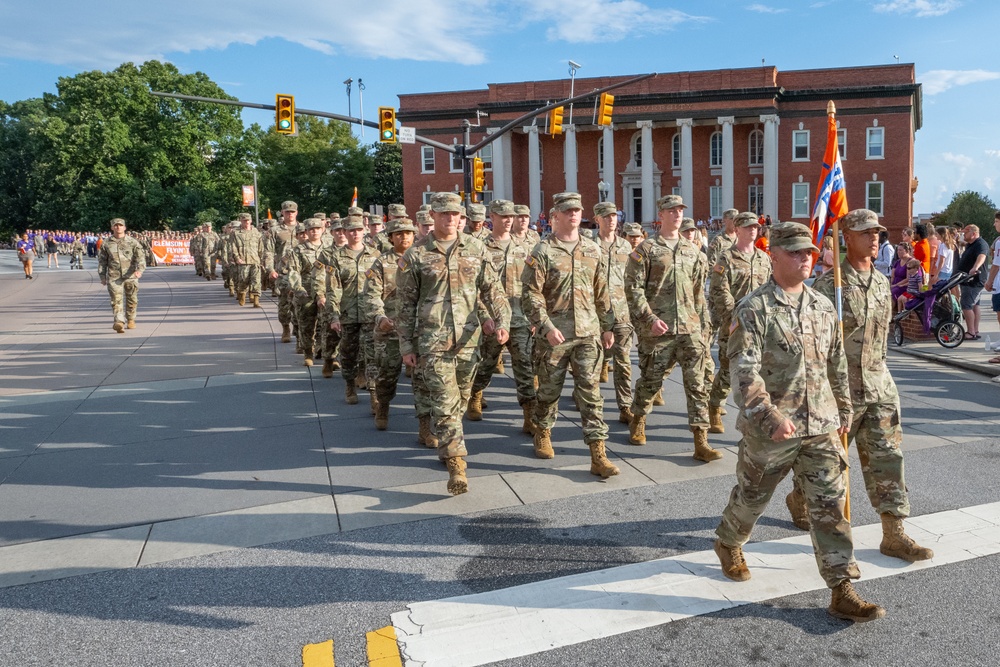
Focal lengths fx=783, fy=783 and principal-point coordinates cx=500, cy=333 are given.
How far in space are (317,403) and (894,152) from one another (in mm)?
47212

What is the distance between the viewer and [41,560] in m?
5.18

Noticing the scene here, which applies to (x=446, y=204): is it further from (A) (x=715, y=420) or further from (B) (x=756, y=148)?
(B) (x=756, y=148)

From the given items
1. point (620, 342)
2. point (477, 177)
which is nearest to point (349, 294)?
point (620, 342)

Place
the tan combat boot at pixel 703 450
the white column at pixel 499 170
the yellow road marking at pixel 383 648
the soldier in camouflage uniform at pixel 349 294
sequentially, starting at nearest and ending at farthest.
Answer: the yellow road marking at pixel 383 648, the tan combat boot at pixel 703 450, the soldier in camouflage uniform at pixel 349 294, the white column at pixel 499 170

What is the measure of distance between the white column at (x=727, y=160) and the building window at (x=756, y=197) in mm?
2095

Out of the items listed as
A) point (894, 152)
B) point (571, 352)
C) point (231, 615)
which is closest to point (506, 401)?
point (571, 352)

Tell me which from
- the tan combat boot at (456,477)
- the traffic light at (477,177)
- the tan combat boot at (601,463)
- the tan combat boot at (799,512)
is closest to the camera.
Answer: the tan combat boot at (799,512)

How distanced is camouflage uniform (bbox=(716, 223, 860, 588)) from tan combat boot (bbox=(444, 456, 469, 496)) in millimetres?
2451

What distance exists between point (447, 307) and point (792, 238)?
10.3ft

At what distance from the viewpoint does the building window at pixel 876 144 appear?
4725 cm

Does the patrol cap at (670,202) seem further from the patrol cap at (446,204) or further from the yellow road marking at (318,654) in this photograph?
the yellow road marking at (318,654)

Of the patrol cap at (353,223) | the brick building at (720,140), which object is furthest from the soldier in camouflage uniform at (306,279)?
the brick building at (720,140)

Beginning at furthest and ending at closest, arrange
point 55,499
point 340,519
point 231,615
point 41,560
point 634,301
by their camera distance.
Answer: point 634,301 → point 55,499 → point 340,519 → point 41,560 → point 231,615

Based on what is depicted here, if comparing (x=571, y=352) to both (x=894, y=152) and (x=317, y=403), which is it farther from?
(x=894, y=152)
